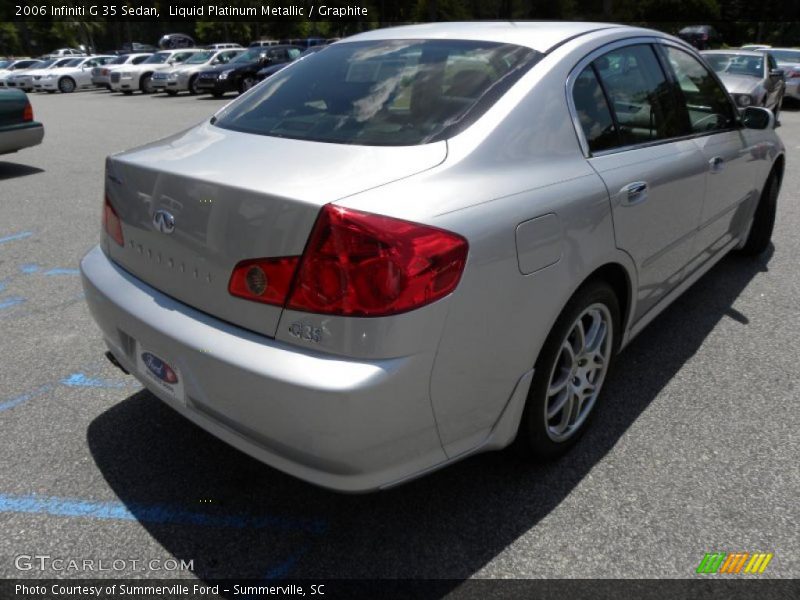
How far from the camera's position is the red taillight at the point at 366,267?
181 centimetres

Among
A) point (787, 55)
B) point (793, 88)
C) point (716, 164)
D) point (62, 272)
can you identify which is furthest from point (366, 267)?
point (787, 55)

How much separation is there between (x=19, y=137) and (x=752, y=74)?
12.1m

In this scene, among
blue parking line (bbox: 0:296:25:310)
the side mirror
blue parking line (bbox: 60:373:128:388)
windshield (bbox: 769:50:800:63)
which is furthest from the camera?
windshield (bbox: 769:50:800:63)

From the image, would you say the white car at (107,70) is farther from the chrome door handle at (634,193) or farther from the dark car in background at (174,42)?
the chrome door handle at (634,193)

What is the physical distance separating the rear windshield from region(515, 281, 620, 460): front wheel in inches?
31.3

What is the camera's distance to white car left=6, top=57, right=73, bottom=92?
27469 millimetres

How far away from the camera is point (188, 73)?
2286 centimetres

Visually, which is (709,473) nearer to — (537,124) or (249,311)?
(537,124)

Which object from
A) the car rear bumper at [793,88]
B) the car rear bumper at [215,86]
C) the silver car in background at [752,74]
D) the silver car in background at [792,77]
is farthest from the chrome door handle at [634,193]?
the car rear bumper at [215,86]

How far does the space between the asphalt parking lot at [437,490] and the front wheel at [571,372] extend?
0.46 feet

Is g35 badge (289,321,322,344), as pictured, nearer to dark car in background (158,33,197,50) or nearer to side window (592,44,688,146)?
side window (592,44,688,146)

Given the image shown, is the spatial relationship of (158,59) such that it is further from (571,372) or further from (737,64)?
(571,372)

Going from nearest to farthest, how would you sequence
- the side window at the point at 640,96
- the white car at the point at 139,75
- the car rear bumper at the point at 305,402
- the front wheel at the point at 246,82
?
the car rear bumper at the point at 305,402 < the side window at the point at 640,96 < the front wheel at the point at 246,82 < the white car at the point at 139,75
